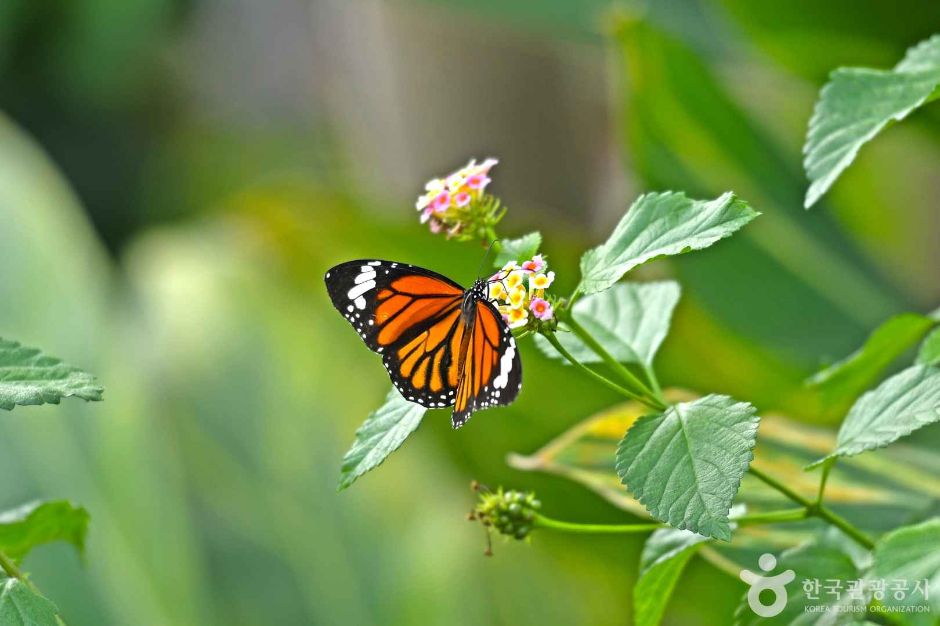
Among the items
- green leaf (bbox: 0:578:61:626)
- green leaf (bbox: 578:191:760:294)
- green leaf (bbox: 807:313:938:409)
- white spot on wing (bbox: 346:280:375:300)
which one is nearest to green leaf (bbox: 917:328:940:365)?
green leaf (bbox: 807:313:938:409)

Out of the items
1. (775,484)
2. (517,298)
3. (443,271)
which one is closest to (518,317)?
(517,298)

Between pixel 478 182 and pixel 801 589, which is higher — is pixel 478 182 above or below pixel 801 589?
above

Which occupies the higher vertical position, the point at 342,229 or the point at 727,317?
the point at 342,229

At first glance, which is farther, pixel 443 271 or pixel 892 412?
pixel 443 271

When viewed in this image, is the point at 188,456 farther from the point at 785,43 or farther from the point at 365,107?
the point at 785,43

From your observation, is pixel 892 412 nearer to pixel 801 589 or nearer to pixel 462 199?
pixel 801 589

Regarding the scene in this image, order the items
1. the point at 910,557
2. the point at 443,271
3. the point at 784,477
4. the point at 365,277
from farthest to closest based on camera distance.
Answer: the point at 443,271 < the point at 784,477 < the point at 365,277 < the point at 910,557

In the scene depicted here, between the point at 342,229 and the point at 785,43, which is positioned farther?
the point at 342,229

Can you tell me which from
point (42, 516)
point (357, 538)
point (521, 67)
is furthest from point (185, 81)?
point (42, 516)
